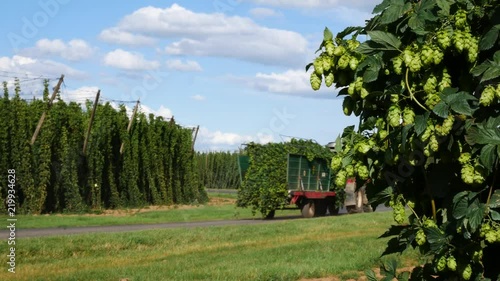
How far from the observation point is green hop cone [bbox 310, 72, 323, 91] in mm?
3441

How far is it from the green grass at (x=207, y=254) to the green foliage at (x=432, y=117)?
5.65 metres

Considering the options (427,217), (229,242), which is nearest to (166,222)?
(229,242)

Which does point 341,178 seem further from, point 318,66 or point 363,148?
point 318,66

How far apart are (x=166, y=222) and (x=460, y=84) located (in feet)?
72.5

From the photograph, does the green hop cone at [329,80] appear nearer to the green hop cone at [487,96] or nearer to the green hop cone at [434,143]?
the green hop cone at [434,143]

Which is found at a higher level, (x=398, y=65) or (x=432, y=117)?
(x=398, y=65)

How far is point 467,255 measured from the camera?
3.20 meters

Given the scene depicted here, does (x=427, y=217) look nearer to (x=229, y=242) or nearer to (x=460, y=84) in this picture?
(x=460, y=84)

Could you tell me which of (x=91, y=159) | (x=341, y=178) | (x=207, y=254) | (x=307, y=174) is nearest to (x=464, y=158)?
(x=341, y=178)

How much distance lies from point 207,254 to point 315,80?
9842 millimetres

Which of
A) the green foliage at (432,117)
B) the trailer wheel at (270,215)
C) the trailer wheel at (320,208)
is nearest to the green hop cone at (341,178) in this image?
the green foliage at (432,117)

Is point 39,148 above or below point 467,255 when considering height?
above

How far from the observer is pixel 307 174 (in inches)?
1100

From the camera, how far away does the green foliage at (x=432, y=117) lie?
9.90 ft
